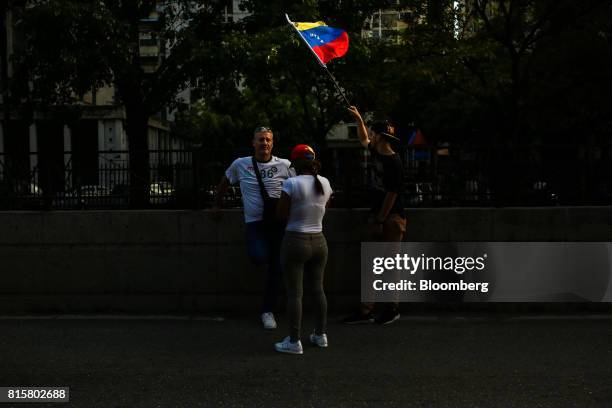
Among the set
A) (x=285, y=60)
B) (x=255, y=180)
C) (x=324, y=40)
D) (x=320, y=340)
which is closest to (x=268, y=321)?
(x=320, y=340)

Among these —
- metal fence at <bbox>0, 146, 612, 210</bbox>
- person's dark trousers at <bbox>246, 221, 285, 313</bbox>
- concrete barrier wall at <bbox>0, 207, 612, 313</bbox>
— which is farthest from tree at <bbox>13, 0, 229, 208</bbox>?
person's dark trousers at <bbox>246, 221, 285, 313</bbox>

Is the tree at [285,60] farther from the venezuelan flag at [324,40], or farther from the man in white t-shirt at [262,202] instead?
the man in white t-shirt at [262,202]

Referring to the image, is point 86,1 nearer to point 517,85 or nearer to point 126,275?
point 126,275

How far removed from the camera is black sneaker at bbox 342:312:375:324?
7.68m

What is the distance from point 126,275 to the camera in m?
8.60

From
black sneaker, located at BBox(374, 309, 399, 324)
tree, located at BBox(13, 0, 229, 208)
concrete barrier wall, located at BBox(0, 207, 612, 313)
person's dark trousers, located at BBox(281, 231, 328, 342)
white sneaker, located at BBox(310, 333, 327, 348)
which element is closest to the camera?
person's dark trousers, located at BBox(281, 231, 328, 342)

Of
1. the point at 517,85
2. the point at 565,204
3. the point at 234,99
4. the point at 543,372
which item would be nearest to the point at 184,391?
the point at 543,372

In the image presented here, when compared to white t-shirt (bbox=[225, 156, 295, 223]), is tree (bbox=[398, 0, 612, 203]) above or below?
above

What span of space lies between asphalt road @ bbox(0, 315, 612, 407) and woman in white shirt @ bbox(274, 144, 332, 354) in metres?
0.44

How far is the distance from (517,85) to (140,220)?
13.7 metres

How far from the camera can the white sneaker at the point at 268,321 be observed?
7414mm

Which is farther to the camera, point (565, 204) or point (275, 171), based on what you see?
point (565, 204)

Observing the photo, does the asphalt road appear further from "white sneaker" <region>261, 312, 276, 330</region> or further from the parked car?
the parked car

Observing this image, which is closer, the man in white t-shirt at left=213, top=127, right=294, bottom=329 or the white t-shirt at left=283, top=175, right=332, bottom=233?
the white t-shirt at left=283, top=175, right=332, bottom=233
